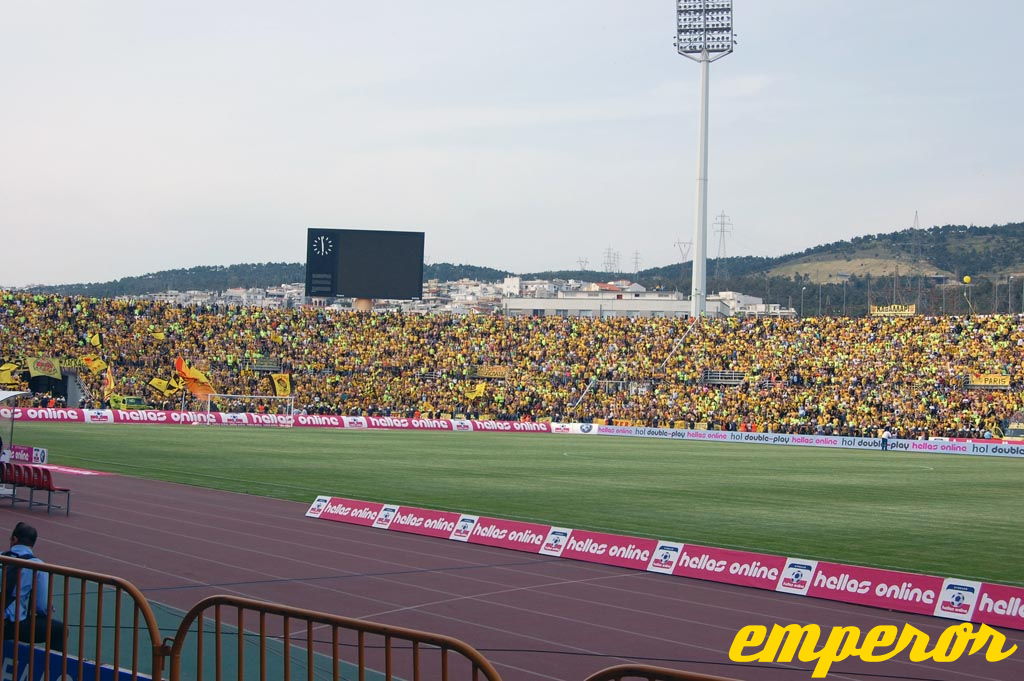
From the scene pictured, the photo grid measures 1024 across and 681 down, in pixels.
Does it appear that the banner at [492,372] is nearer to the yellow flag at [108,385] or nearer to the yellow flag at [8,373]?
the yellow flag at [108,385]

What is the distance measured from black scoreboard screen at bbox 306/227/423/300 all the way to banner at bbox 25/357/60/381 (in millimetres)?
20680

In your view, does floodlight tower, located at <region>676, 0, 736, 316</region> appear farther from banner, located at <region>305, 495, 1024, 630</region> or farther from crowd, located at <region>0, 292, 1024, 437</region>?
banner, located at <region>305, 495, 1024, 630</region>

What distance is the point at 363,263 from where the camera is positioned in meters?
77.1

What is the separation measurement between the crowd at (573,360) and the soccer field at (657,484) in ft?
50.1

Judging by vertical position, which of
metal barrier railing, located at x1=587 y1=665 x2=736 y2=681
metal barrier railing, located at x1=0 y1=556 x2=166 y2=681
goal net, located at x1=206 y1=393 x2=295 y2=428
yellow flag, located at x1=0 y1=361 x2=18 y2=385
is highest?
metal barrier railing, located at x1=587 y1=665 x2=736 y2=681

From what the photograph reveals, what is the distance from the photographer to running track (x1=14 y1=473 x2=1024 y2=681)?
9797 mm

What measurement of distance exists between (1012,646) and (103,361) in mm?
60939

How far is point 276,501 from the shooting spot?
837 inches

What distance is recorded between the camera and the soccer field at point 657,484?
1825cm

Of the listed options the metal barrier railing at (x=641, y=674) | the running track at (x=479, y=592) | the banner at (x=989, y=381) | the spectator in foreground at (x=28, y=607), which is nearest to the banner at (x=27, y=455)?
the running track at (x=479, y=592)

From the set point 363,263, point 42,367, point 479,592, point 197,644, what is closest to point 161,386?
point 42,367

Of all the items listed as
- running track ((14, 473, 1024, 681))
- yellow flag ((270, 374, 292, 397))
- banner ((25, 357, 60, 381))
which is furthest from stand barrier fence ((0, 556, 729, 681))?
yellow flag ((270, 374, 292, 397))

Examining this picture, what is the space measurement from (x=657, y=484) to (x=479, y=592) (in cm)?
1619

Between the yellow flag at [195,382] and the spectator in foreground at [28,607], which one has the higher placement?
the spectator in foreground at [28,607]
